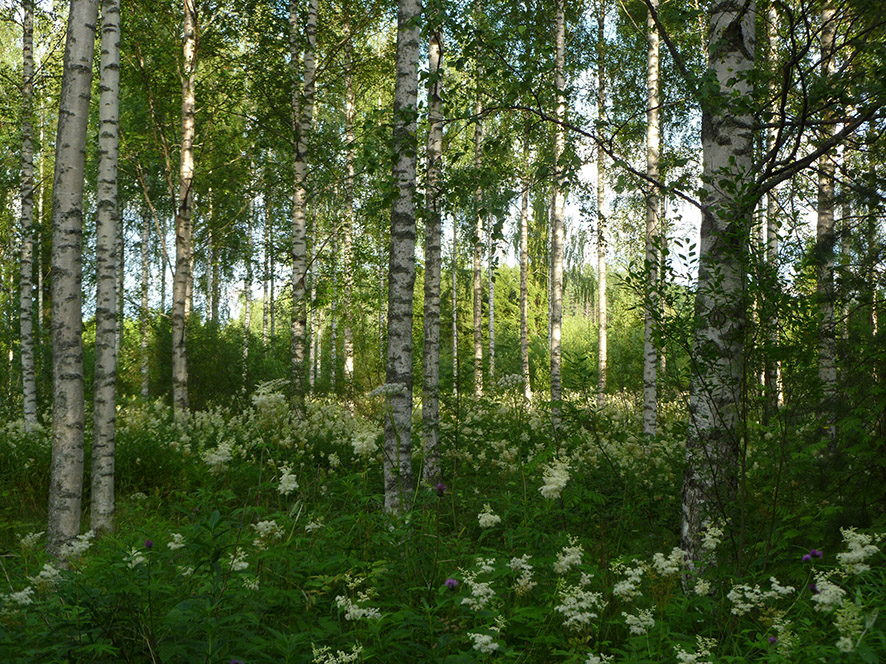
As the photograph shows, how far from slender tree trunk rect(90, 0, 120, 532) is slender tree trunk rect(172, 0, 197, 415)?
511 centimetres

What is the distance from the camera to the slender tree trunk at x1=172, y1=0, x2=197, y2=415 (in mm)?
10852

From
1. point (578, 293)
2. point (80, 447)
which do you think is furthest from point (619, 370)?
point (578, 293)

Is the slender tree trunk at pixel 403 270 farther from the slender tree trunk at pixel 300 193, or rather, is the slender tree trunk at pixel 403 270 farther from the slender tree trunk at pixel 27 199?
the slender tree trunk at pixel 27 199

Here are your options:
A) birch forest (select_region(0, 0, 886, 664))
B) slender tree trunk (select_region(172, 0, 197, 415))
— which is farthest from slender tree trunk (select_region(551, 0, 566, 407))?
slender tree trunk (select_region(172, 0, 197, 415))

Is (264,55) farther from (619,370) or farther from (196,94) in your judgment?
(619,370)

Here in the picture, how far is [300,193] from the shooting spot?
10.9 meters

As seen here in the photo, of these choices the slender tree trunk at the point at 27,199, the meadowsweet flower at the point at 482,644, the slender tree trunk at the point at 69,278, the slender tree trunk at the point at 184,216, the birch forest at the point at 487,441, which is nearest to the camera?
the meadowsweet flower at the point at 482,644

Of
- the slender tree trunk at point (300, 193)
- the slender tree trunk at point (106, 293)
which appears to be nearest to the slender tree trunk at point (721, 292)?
the slender tree trunk at point (106, 293)

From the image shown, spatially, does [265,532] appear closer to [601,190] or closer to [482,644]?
[482,644]

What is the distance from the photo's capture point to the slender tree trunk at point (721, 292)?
365 cm

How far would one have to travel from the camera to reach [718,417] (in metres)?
3.80

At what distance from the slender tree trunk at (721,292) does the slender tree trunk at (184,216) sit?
9312 mm

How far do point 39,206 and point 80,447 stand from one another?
19968 mm

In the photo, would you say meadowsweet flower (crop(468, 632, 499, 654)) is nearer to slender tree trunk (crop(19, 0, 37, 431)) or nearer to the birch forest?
the birch forest
